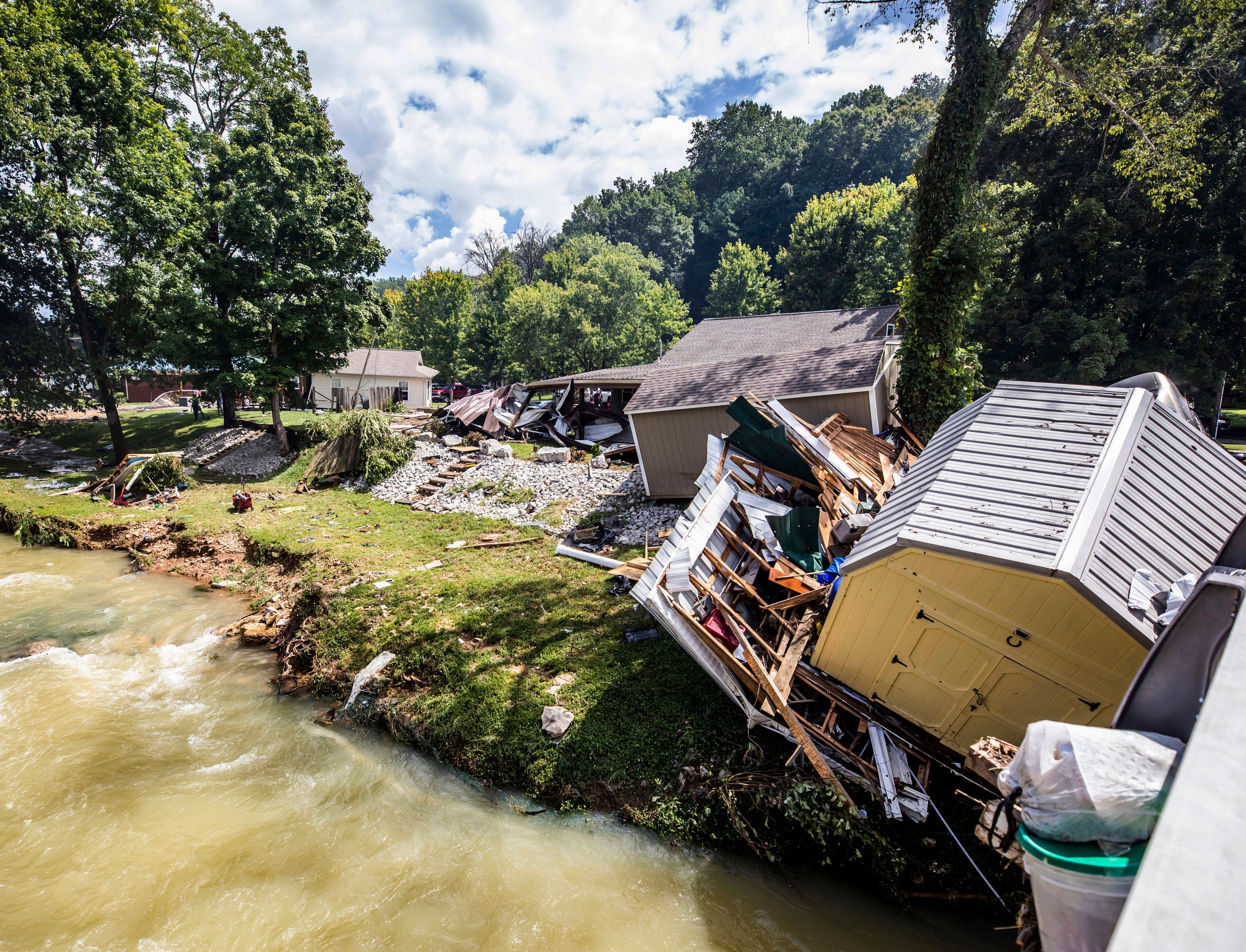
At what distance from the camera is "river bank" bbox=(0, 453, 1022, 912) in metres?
4.70

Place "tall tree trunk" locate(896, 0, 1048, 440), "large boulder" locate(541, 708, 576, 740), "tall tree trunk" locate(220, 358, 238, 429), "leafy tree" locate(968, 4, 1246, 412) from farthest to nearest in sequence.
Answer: "tall tree trunk" locate(220, 358, 238, 429) → "leafy tree" locate(968, 4, 1246, 412) → "tall tree trunk" locate(896, 0, 1048, 440) → "large boulder" locate(541, 708, 576, 740)

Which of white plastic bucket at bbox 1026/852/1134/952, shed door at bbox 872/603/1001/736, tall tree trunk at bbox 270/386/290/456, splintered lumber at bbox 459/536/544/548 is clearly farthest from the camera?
tall tree trunk at bbox 270/386/290/456

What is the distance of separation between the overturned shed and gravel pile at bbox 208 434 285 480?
20.0 meters

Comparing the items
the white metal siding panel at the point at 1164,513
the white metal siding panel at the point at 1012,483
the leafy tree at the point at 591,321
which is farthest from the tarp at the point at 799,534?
the leafy tree at the point at 591,321

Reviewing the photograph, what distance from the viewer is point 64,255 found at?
56.9 feet

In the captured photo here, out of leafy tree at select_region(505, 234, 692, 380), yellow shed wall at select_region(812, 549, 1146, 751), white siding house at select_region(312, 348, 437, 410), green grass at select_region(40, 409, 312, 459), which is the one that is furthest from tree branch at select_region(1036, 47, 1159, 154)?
white siding house at select_region(312, 348, 437, 410)

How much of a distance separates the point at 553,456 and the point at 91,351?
17.8 metres

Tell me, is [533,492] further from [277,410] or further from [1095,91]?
[1095,91]

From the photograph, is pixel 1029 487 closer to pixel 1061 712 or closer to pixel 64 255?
pixel 1061 712

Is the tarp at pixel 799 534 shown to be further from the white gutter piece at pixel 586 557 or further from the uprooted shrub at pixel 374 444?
the uprooted shrub at pixel 374 444

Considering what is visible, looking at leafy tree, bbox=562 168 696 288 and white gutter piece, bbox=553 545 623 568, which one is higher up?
leafy tree, bbox=562 168 696 288

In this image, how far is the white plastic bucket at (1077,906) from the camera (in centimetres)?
174

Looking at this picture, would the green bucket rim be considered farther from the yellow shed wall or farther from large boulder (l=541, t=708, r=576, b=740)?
large boulder (l=541, t=708, r=576, b=740)

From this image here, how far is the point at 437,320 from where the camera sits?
41.1 m
